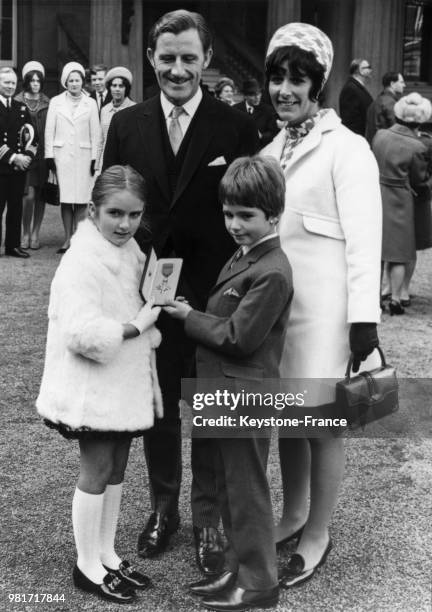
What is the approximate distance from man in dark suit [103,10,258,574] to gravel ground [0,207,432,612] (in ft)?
0.66

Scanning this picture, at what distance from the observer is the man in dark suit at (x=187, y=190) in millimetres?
3467

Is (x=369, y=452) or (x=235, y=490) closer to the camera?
(x=235, y=490)

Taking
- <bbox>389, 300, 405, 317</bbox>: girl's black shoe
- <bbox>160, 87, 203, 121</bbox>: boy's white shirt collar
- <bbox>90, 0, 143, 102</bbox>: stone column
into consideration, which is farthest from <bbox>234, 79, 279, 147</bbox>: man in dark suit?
<bbox>160, 87, 203, 121</bbox>: boy's white shirt collar

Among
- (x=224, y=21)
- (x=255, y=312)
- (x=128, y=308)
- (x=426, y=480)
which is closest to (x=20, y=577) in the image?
(x=128, y=308)

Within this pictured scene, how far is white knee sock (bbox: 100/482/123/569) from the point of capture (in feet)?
10.6

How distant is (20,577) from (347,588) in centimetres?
116

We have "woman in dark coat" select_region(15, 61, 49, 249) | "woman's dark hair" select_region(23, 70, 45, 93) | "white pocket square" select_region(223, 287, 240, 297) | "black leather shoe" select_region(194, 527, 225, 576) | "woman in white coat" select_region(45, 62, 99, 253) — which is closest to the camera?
"white pocket square" select_region(223, 287, 240, 297)

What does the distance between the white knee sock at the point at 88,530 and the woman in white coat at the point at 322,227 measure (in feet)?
2.20

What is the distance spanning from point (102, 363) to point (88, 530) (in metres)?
0.57

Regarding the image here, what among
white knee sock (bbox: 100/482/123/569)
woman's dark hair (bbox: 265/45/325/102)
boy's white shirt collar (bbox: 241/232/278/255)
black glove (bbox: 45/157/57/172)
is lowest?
white knee sock (bbox: 100/482/123/569)

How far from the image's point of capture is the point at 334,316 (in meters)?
3.22

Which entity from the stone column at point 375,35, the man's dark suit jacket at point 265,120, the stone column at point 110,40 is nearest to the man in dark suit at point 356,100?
the man's dark suit jacket at point 265,120

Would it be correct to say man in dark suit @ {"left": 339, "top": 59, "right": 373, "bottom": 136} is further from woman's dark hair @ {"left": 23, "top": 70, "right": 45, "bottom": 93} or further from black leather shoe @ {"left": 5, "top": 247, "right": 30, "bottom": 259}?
black leather shoe @ {"left": 5, "top": 247, "right": 30, "bottom": 259}

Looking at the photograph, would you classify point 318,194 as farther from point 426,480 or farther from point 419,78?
point 419,78
